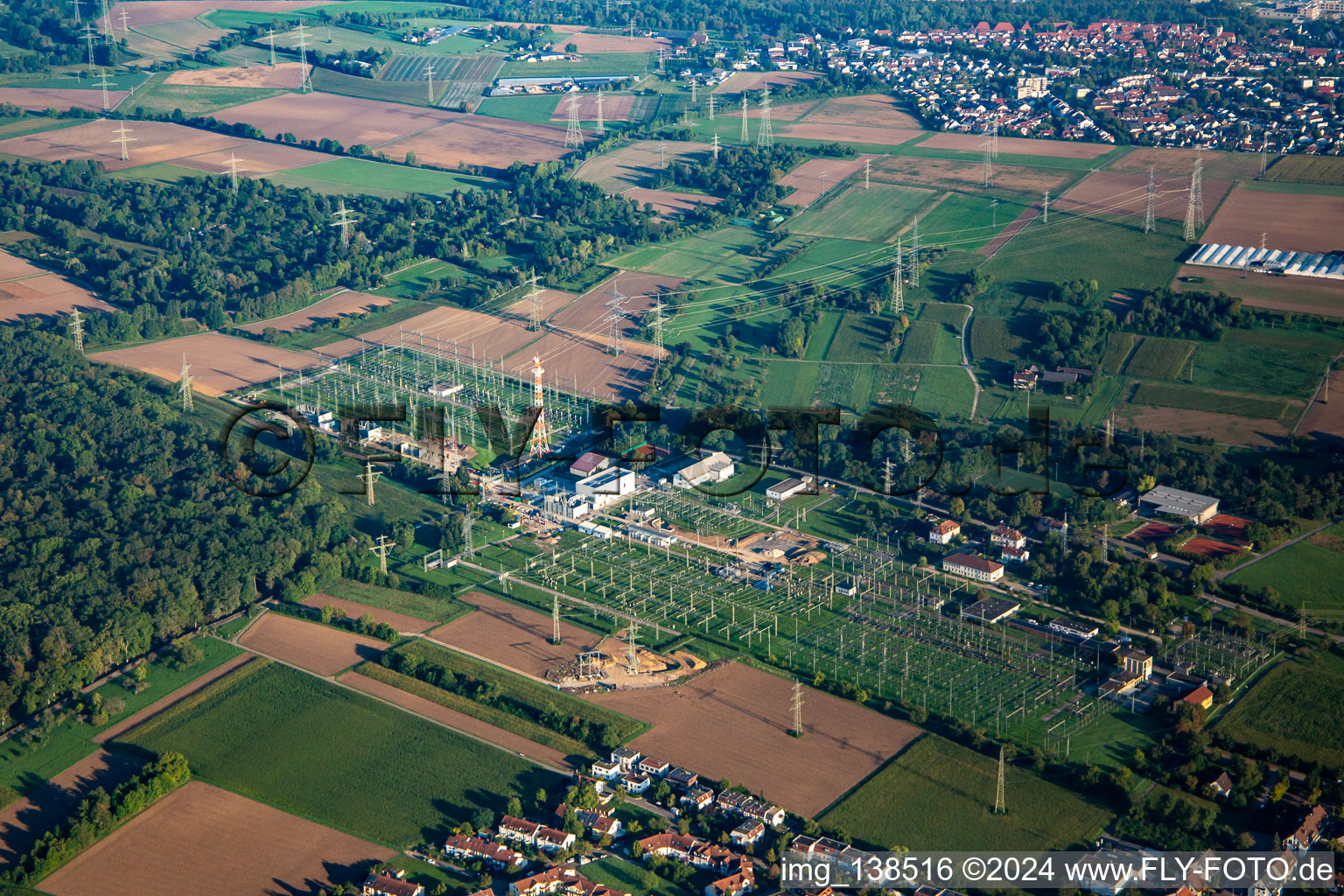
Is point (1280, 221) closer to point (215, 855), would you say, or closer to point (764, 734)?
point (764, 734)

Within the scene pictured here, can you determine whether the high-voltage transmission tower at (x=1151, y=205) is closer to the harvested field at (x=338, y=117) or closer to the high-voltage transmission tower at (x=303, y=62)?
the harvested field at (x=338, y=117)

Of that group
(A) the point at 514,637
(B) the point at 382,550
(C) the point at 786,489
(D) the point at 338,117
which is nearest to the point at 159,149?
(D) the point at 338,117

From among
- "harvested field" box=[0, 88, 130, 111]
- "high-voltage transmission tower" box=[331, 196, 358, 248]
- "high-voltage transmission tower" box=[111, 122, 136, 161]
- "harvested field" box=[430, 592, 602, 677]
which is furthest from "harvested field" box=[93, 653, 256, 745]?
"harvested field" box=[0, 88, 130, 111]

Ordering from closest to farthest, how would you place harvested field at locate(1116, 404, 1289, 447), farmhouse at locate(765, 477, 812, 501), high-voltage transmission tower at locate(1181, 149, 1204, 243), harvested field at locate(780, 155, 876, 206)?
farmhouse at locate(765, 477, 812, 501) → harvested field at locate(1116, 404, 1289, 447) → high-voltage transmission tower at locate(1181, 149, 1204, 243) → harvested field at locate(780, 155, 876, 206)

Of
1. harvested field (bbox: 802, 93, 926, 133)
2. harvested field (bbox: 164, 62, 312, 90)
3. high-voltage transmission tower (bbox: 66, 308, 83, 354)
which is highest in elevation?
harvested field (bbox: 164, 62, 312, 90)

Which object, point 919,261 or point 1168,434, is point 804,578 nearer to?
point 1168,434

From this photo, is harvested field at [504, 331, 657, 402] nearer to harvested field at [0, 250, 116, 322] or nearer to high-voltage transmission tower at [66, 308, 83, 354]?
high-voltage transmission tower at [66, 308, 83, 354]
